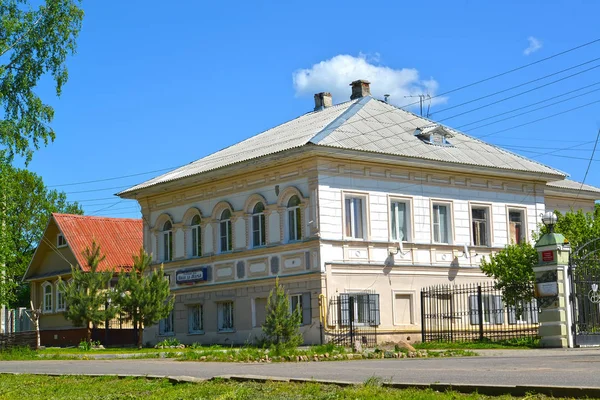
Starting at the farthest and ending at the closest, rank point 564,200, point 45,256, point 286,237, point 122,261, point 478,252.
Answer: point 45,256, point 122,261, point 564,200, point 478,252, point 286,237

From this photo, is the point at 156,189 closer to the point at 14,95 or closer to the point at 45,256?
the point at 14,95

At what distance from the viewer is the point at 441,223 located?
36.9 m

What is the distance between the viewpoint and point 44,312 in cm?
5153

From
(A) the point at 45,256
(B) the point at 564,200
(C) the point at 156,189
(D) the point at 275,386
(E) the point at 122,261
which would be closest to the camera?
(D) the point at 275,386

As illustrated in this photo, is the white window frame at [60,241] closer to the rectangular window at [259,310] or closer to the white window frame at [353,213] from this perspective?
the rectangular window at [259,310]

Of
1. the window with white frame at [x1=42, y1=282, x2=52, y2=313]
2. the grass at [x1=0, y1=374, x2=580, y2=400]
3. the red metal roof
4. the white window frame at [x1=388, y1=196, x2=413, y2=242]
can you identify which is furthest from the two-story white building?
the grass at [x1=0, y1=374, x2=580, y2=400]

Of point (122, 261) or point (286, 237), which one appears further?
point (122, 261)

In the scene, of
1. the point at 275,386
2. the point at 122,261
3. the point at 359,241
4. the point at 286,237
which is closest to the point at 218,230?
the point at 286,237

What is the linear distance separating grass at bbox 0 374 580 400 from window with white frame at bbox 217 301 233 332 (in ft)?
69.8

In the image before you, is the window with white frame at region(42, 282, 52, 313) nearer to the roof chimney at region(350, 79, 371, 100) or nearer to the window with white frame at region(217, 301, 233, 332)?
the window with white frame at region(217, 301, 233, 332)

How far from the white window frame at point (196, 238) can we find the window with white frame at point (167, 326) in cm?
295

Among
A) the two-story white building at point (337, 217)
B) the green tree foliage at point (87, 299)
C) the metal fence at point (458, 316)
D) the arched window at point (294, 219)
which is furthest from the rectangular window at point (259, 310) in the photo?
the metal fence at point (458, 316)

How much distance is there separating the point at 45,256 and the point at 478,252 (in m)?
26.8

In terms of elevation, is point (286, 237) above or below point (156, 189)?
below
